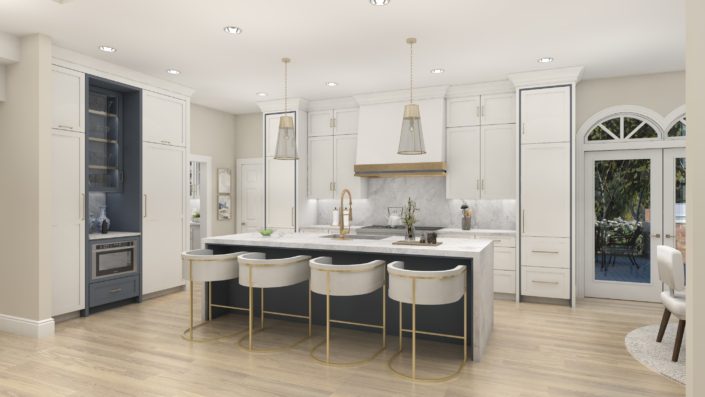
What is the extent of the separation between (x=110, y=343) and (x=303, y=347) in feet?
5.56

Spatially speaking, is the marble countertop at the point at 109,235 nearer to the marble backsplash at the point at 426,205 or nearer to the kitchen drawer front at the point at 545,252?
the marble backsplash at the point at 426,205

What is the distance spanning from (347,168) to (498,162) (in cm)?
215

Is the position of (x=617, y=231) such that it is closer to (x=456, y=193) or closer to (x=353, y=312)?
(x=456, y=193)

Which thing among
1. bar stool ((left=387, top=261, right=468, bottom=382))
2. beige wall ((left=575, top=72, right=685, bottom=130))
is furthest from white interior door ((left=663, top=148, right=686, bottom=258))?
bar stool ((left=387, top=261, right=468, bottom=382))

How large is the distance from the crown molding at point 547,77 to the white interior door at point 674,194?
1.42 metres

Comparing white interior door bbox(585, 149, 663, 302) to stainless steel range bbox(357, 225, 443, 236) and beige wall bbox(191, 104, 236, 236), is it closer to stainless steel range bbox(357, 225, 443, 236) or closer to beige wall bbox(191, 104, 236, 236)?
stainless steel range bbox(357, 225, 443, 236)

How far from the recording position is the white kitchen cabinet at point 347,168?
668 centimetres

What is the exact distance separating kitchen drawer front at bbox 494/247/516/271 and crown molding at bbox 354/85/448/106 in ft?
6.99

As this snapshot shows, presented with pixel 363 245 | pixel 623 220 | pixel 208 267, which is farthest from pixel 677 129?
pixel 208 267

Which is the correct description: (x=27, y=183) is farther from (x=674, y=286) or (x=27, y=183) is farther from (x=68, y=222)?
(x=674, y=286)

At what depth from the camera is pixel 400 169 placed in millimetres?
6172

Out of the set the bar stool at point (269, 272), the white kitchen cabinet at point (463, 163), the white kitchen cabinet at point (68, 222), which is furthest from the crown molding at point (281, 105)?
the bar stool at point (269, 272)

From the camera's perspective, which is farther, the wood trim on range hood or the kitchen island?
the wood trim on range hood

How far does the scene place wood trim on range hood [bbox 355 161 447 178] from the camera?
5.95 m
